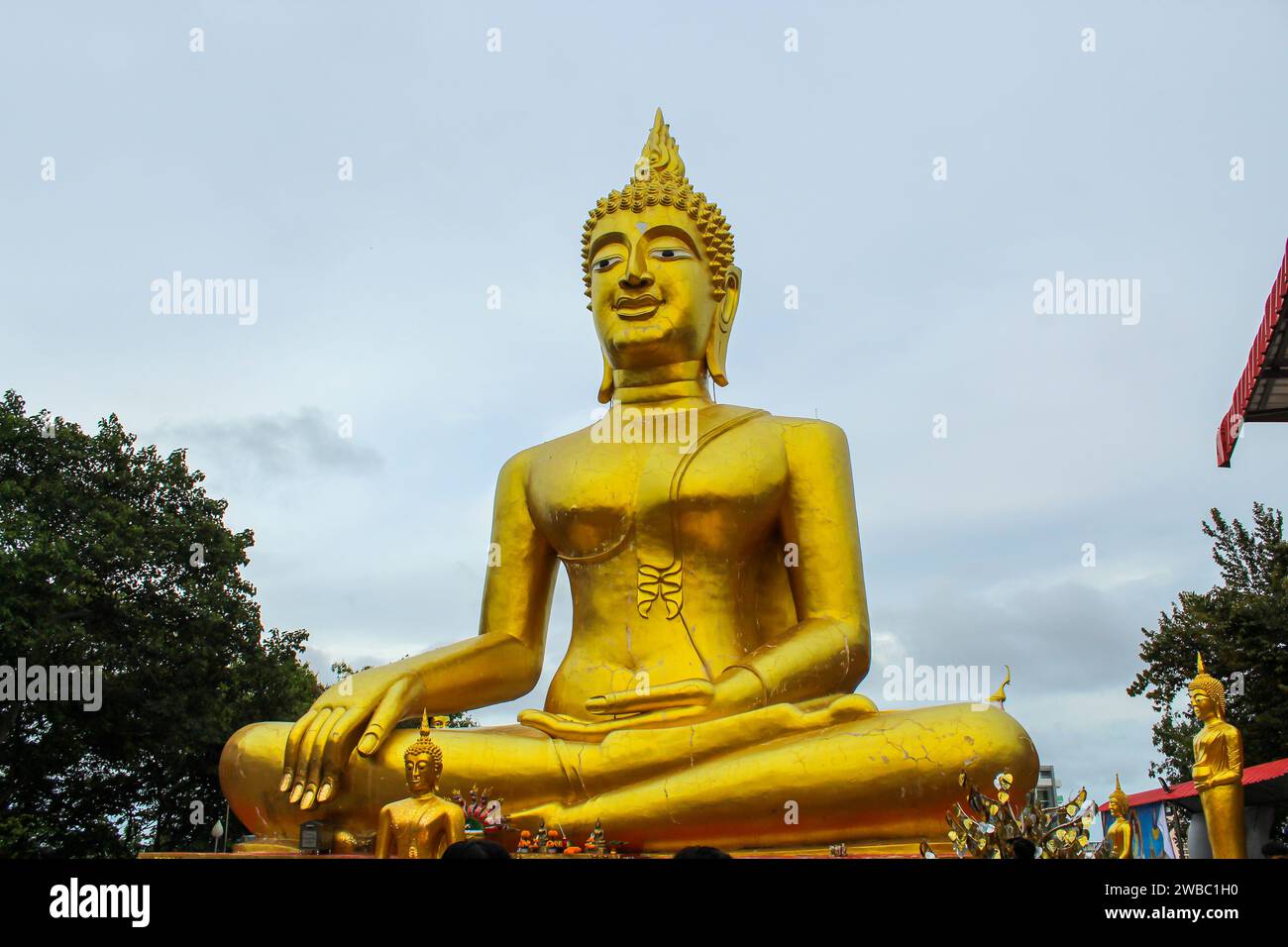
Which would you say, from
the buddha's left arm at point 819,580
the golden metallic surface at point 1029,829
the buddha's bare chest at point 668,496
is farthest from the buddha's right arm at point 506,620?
the golden metallic surface at point 1029,829

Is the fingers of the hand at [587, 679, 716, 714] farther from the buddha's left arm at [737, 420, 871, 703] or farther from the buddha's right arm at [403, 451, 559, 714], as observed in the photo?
the buddha's right arm at [403, 451, 559, 714]

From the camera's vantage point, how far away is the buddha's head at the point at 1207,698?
799 cm

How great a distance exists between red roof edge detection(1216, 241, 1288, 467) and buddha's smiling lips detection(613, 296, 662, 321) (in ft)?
25.6

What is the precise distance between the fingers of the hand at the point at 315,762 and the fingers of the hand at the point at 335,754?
2cm

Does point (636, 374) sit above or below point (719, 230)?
below

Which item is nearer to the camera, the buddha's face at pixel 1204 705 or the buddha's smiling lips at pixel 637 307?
the buddha's face at pixel 1204 705

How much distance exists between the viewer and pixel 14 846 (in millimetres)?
16922

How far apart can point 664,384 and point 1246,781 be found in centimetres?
885

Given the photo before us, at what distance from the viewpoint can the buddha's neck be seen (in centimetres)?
856

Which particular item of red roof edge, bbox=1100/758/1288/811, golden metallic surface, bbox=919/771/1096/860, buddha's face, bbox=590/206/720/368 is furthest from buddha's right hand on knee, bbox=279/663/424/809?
red roof edge, bbox=1100/758/1288/811

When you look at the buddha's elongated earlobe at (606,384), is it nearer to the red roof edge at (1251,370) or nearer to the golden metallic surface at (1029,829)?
the golden metallic surface at (1029,829)
